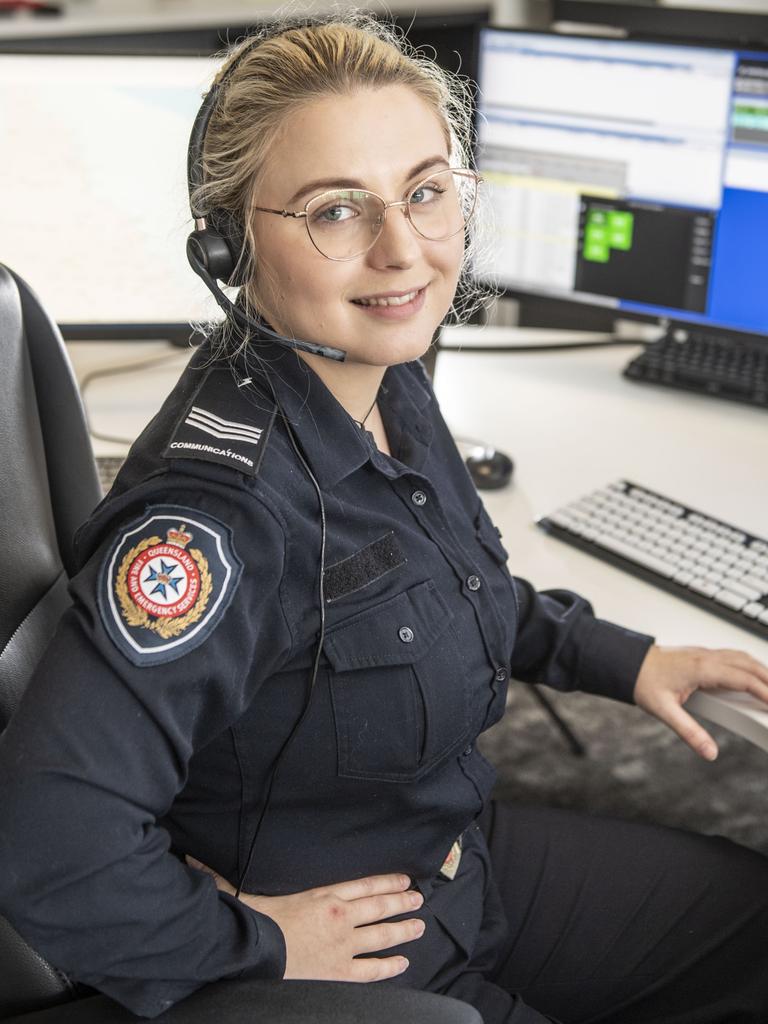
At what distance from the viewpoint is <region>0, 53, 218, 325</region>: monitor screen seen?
4.55ft

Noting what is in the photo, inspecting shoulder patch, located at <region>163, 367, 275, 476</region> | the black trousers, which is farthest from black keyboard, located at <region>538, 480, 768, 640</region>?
shoulder patch, located at <region>163, 367, 275, 476</region>

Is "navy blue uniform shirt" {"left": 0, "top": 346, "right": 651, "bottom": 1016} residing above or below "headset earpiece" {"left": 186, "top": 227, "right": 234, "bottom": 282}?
below

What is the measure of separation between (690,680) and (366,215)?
0.52 m

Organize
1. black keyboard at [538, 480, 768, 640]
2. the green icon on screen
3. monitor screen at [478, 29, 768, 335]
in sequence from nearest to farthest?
1. black keyboard at [538, 480, 768, 640]
2. monitor screen at [478, 29, 768, 335]
3. the green icon on screen

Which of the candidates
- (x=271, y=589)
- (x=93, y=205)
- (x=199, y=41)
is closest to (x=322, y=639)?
(x=271, y=589)

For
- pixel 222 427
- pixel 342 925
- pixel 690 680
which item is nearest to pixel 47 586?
pixel 222 427

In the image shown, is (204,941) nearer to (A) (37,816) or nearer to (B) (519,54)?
(A) (37,816)

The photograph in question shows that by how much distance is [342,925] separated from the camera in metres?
0.93

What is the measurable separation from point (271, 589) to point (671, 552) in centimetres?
56

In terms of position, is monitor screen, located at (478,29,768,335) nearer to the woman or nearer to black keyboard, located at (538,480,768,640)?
black keyboard, located at (538,480,768,640)

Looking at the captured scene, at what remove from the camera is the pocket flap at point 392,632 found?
0.90m

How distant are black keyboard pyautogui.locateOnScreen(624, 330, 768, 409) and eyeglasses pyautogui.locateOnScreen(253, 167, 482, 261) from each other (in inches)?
29.5

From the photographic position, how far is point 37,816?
73 centimetres

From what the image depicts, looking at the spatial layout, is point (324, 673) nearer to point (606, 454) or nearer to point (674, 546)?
point (674, 546)
